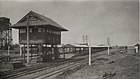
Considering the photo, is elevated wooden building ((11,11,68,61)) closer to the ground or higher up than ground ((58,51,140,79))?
higher up

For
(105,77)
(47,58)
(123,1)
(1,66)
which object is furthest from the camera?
(47,58)

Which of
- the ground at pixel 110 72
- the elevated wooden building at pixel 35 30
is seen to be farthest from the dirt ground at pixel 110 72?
the elevated wooden building at pixel 35 30

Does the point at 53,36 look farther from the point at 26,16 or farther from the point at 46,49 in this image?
the point at 26,16

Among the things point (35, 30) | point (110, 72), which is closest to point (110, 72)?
point (110, 72)

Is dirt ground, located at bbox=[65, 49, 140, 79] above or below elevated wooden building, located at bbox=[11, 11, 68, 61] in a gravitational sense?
below

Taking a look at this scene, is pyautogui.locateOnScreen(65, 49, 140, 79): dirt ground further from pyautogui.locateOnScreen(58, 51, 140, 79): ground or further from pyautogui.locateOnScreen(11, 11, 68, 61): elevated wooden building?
pyautogui.locateOnScreen(11, 11, 68, 61): elevated wooden building

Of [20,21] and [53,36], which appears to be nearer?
[20,21]

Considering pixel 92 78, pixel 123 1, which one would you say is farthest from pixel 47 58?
pixel 123 1

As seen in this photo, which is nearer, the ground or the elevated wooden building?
the ground

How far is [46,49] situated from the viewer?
1209 inches

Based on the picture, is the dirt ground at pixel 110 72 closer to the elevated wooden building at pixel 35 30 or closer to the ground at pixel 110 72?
the ground at pixel 110 72

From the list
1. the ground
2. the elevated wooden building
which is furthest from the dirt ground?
the elevated wooden building

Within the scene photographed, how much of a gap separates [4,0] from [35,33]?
1652cm

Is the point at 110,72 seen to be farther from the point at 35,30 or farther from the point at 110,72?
the point at 35,30
